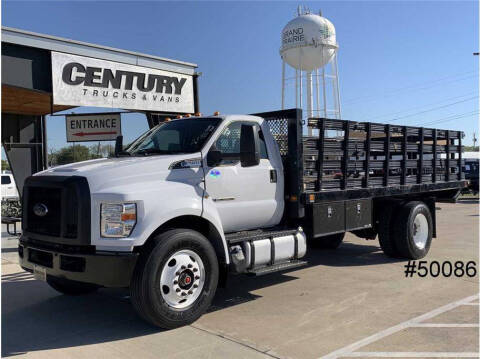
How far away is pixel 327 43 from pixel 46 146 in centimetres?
2595

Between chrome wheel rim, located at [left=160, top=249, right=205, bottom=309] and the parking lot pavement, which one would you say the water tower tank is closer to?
the parking lot pavement

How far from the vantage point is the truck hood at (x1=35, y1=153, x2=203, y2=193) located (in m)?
4.72

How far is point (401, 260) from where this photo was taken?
322 inches

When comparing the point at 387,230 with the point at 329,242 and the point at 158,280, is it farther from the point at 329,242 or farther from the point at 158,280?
the point at 158,280

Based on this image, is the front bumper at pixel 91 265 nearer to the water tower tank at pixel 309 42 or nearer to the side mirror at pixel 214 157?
the side mirror at pixel 214 157

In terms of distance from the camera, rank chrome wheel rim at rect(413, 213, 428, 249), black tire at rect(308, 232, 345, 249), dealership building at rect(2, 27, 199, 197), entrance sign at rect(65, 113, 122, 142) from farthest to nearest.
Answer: entrance sign at rect(65, 113, 122, 142) < black tire at rect(308, 232, 345, 249) < dealership building at rect(2, 27, 199, 197) < chrome wheel rim at rect(413, 213, 428, 249)

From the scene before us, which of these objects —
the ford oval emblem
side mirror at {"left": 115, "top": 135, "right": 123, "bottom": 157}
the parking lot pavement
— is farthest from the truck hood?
the parking lot pavement

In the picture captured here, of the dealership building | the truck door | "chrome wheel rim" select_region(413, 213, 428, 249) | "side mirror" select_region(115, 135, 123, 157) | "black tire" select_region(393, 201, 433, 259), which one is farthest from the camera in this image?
the dealership building

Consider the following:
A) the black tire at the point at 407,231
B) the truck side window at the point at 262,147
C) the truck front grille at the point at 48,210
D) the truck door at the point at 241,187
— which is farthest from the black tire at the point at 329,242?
the truck front grille at the point at 48,210

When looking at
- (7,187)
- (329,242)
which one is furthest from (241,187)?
(7,187)

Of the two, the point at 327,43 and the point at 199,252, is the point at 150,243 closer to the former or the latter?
the point at 199,252

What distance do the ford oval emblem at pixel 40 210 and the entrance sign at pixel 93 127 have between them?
5.84 metres

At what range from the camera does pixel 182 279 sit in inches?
195

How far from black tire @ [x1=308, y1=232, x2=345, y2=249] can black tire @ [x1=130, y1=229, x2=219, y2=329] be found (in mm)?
4627
